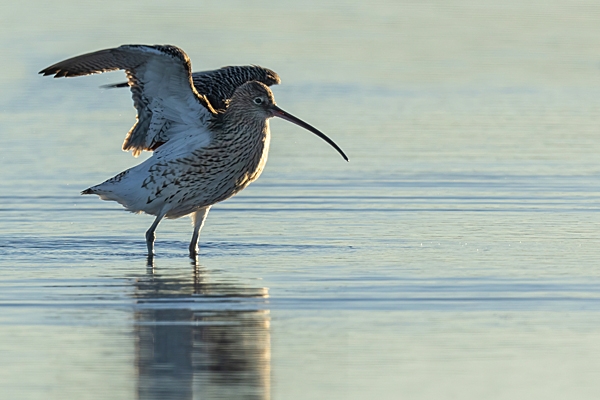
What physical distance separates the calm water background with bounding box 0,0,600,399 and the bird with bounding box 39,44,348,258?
42cm

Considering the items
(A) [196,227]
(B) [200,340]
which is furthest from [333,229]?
(B) [200,340]

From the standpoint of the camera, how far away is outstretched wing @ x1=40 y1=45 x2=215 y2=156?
11297mm

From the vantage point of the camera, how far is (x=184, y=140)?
39.1 ft

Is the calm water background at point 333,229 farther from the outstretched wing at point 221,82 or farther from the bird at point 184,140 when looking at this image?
the outstretched wing at point 221,82

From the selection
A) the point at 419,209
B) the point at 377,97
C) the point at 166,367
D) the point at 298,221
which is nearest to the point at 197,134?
the point at 298,221

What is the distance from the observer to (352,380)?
7.15 m

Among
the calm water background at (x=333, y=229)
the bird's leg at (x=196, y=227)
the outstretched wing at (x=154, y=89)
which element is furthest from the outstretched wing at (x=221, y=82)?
the bird's leg at (x=196, y=227)

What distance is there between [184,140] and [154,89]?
20.7 inches

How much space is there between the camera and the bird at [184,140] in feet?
38.2

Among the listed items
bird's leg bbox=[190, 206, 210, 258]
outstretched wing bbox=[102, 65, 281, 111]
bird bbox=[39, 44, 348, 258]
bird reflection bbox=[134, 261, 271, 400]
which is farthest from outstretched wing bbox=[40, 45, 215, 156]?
bird reflection bbox=[134, 261, 271, 400]

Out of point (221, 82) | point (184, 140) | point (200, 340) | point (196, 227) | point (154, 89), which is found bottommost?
point (200, 340)

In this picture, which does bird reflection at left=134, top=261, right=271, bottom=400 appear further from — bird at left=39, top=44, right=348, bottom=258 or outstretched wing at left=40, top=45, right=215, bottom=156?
outstretched wing at left=40, top=45, right=215, bottom=156

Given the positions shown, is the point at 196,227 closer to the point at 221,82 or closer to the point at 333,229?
the point at 333,229

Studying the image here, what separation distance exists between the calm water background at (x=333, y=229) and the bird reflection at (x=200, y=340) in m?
0.02
